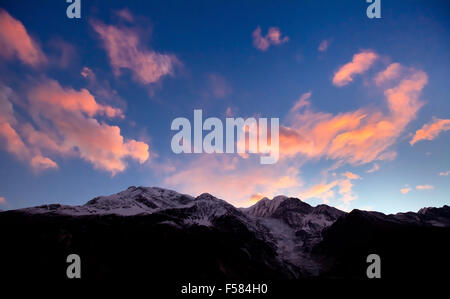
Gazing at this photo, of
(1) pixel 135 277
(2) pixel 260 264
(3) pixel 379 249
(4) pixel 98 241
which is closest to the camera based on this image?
(1) pixel 135 277

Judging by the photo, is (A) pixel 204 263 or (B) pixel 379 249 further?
(B) pixel 379 249

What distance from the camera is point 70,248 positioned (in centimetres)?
12106

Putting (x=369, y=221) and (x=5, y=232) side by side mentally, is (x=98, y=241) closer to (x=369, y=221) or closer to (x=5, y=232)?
(x=5, y=232)

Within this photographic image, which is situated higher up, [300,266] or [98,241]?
[98,241]

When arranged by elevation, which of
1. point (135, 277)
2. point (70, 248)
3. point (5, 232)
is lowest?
point (135, 277)

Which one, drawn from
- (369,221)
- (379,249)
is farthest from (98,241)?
(369,221)

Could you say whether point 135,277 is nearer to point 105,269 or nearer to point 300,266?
point 105,269

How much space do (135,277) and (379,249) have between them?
439 ft
